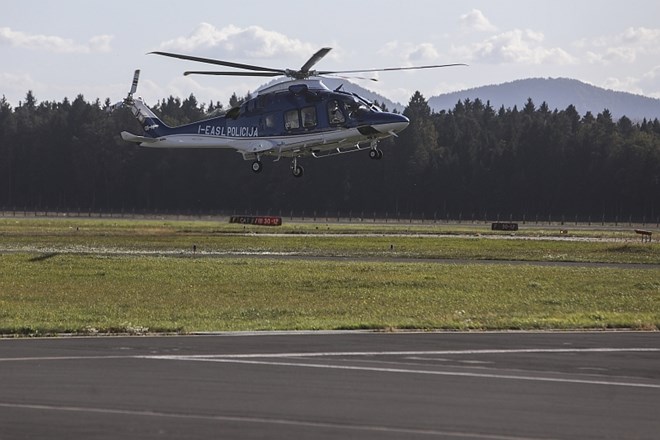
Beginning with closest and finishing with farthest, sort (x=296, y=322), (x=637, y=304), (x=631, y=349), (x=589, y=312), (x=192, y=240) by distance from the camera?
(x=631, y=349) < (x=296, y=322) < (x=589, y=312) < (x=637, y=304) < (x=192, y=240)

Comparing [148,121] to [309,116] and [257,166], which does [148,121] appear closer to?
[257,166]

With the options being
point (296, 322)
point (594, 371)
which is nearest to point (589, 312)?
point (296, 322)

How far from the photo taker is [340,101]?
50250mm

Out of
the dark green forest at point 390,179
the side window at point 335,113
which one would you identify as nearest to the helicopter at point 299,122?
the side window at point 335,113

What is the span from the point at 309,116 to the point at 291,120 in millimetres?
920

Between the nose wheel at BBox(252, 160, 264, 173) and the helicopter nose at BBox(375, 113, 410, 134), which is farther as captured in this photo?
the nose wheel at BBox(252, 160, 264, 173)

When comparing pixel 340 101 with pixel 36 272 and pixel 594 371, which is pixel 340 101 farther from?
pixel 594 371

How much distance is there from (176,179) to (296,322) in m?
157

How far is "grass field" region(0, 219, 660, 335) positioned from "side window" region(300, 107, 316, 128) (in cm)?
646

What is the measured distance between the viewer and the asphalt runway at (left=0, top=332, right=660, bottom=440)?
16.0m

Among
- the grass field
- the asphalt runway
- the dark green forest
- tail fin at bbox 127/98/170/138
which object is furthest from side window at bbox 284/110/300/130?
the dark green forest

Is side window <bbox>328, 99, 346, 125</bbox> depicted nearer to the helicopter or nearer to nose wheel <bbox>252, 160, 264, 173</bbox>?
the helicopter

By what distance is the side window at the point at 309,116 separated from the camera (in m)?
50.6

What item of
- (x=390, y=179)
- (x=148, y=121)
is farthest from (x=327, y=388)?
(x=390, y=179)
